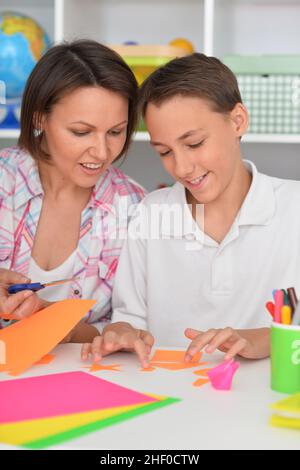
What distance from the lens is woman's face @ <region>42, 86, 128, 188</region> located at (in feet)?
4.60

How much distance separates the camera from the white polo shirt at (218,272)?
140 centimetres

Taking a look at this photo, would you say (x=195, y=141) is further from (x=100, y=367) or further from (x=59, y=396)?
(x=59, y=396)

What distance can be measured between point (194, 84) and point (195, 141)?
0.12 m

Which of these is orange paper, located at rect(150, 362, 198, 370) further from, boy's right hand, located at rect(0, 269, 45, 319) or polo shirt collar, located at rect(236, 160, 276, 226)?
polo shirt collar, located at rect(236, 160, 276, 226)

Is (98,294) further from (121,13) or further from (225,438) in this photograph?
(121,13)

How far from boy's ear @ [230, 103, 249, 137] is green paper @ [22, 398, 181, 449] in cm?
77

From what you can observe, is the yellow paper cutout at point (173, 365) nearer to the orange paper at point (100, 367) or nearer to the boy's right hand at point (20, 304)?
the orange paper at point (100, 367)

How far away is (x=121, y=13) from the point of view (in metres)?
2.34

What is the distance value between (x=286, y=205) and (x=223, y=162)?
0.17 meters

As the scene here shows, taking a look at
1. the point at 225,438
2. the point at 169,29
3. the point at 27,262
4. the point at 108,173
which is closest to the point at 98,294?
the point at 27,262

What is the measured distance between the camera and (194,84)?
4.39 feet

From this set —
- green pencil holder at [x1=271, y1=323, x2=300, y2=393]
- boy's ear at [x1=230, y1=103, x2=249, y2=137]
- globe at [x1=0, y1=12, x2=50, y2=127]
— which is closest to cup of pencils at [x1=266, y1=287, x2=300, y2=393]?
green pencil holder at [x1=271, y1=323, x2=300, y2=393]

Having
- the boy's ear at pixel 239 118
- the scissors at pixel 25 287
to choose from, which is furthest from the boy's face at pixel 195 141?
the scissors at pixel 25 287

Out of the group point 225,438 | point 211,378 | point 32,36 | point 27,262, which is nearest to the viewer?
point 225,438
